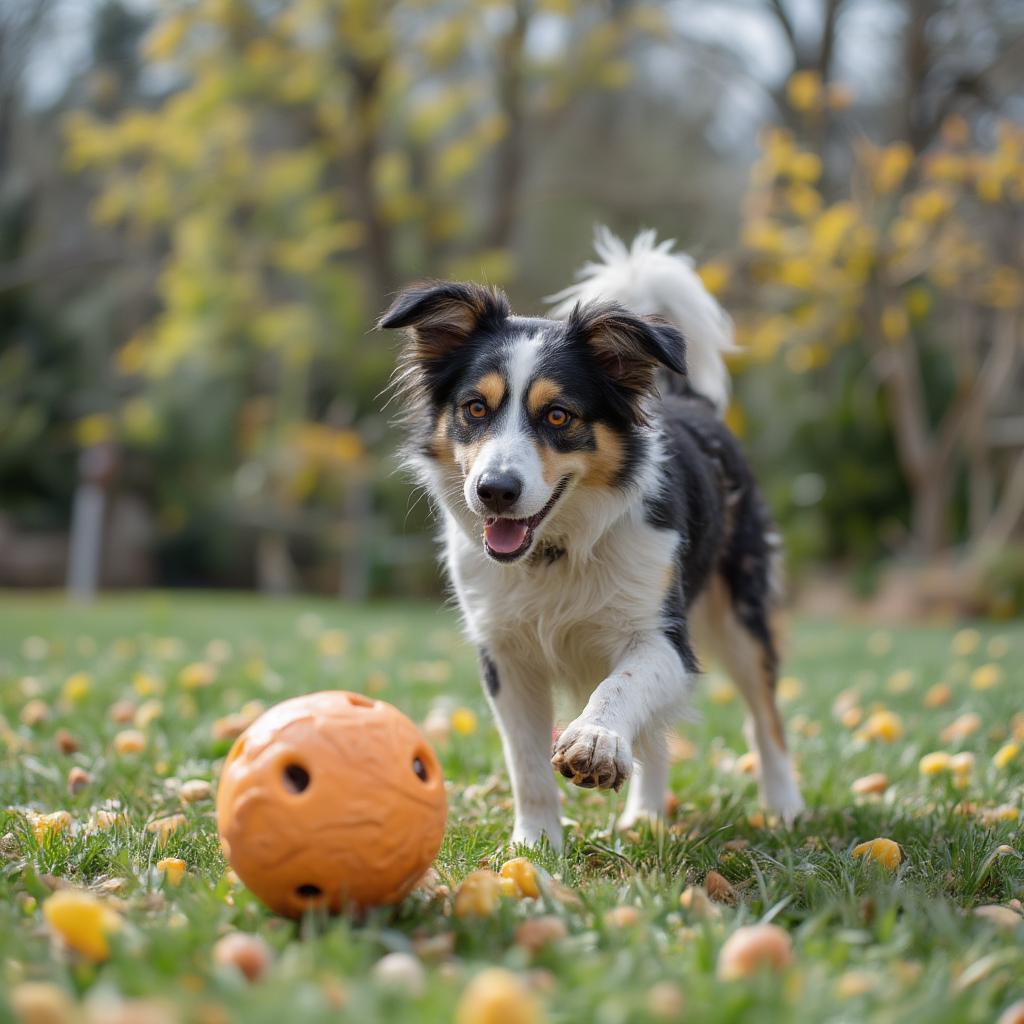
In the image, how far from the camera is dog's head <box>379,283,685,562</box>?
10.0ft

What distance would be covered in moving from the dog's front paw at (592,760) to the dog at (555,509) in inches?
11.0

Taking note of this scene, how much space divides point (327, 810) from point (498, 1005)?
79cm

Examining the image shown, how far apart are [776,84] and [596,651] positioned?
56.9 ft

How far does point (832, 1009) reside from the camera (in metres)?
1.70

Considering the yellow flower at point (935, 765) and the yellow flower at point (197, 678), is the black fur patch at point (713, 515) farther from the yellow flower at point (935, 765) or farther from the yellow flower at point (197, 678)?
the yellow flower at point (197, 678)

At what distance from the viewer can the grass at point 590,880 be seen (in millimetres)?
1702

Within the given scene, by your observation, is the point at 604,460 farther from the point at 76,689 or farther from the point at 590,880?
the point at 76,689

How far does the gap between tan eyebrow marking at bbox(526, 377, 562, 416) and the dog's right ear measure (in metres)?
0.41

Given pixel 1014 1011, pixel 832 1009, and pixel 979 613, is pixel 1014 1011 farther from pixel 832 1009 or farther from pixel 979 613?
pixel 979 613

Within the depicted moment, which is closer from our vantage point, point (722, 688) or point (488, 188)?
point (722, 688)

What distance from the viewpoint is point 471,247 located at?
58.4 feet

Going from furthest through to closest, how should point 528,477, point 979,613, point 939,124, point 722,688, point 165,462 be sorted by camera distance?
point 165,462, point 939,124, point 979,613, point 722,688, point 528,477

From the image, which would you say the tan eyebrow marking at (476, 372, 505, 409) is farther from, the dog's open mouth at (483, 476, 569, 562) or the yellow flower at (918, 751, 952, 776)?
the yellow flower at (918, 751, 952, 776)

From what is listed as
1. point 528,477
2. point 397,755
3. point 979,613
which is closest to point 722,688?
point 528,477
